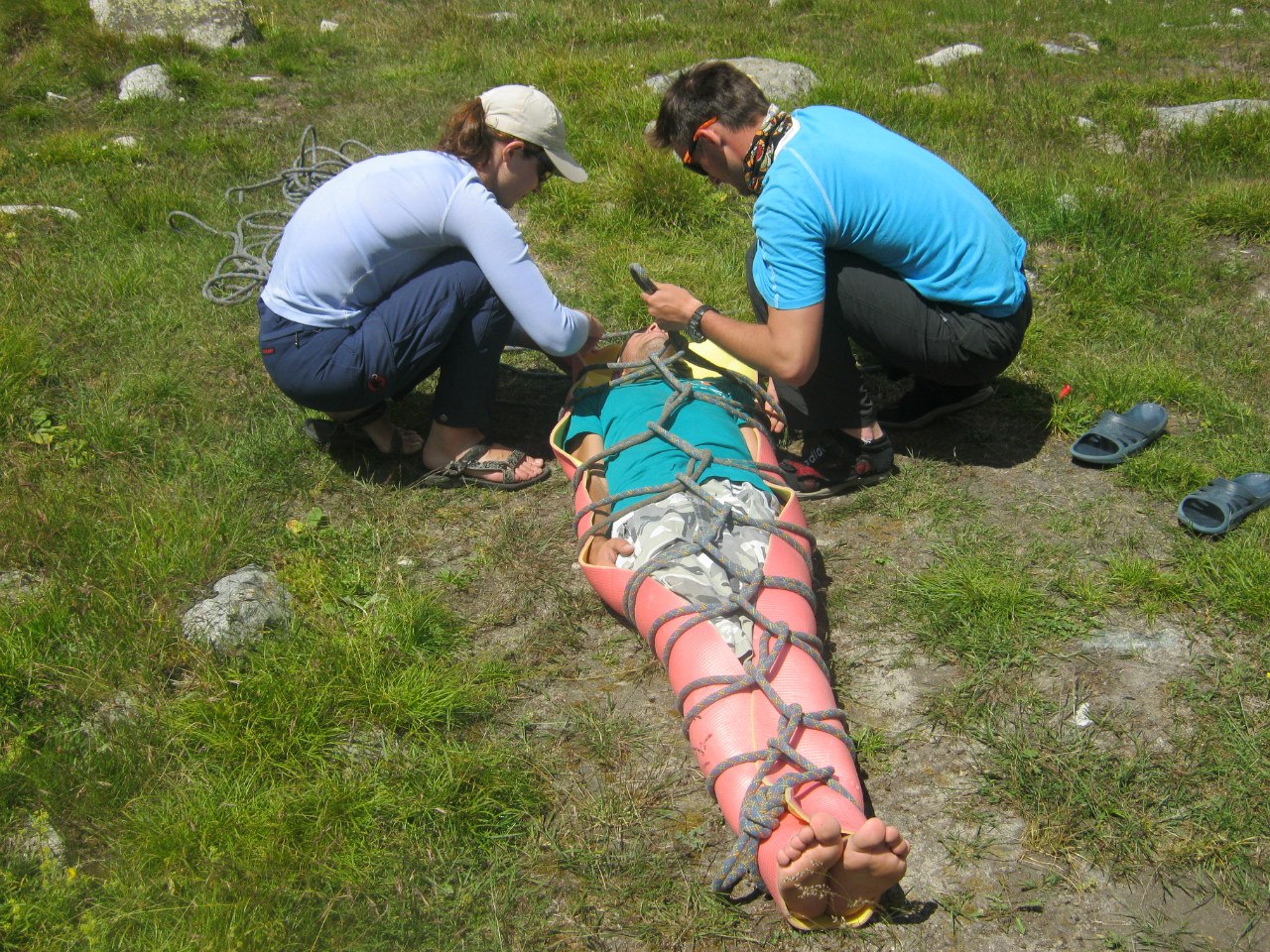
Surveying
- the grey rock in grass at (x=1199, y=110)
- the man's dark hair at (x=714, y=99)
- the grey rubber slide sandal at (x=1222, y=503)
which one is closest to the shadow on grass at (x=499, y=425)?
the man's dark hair at (x=714, y=99)

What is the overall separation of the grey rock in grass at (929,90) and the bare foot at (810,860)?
19.1 ft

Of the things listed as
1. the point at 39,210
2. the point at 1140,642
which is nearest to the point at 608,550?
the point at 1140,642

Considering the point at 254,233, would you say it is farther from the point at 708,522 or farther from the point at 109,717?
the point at 708,522

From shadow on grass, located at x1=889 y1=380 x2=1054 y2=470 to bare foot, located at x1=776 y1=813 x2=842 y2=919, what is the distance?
206 centimetres

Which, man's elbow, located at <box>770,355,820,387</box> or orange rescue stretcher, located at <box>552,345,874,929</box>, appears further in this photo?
man's elbow, located at <box>770,355,820,387</box>

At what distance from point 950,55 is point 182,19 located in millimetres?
6536

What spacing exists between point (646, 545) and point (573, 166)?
4.56ft

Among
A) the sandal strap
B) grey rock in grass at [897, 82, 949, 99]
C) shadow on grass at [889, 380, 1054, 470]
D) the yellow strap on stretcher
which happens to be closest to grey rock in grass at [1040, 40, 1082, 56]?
grey rock in grass at [897, 82, 949, 99]

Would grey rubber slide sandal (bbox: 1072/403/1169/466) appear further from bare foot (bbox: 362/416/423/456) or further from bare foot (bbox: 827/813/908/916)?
bare foot (bbox: 362/416/423/456)

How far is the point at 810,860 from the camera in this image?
195 cm

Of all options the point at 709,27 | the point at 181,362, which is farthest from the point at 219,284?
the point at 709,27

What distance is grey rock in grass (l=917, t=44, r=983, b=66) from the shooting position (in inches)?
313

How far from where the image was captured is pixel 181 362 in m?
4.36

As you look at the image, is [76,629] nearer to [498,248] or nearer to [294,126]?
[498,248]
